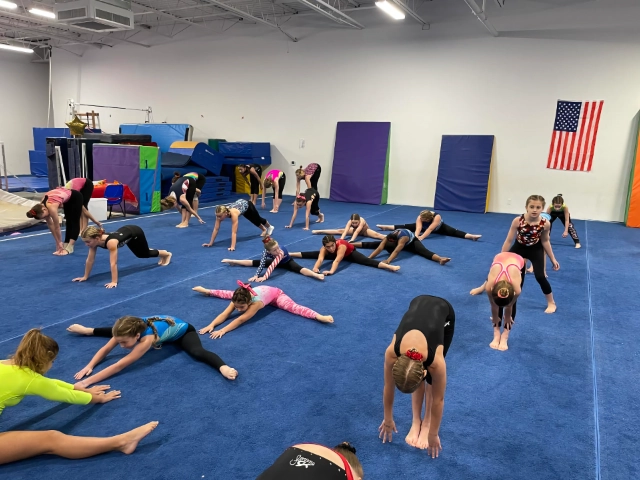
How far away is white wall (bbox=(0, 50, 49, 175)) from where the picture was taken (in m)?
17.8

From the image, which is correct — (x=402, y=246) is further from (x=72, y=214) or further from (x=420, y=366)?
(x=72, y=214)

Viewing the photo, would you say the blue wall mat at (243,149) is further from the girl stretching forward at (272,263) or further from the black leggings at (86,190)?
the girl stretching forward at (272,263)

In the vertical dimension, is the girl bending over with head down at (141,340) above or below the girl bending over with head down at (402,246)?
below

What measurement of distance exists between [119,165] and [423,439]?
31.0ft

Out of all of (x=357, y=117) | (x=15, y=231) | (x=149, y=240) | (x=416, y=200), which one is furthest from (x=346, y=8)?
(x=15, y=231)

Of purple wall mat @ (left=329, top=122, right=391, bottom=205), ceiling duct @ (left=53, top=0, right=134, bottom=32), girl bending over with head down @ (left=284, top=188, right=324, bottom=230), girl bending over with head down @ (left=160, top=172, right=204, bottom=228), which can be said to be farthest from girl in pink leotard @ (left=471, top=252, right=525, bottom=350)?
ceiling duct @ (left=53, top=0, right=134, bottom=32)

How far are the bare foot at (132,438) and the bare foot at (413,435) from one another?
5.09 ft

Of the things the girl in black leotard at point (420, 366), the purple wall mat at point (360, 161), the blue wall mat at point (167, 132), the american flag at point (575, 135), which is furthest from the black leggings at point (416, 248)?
the blue wall mat at point (167, 132)

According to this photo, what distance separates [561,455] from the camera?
252 centimetres

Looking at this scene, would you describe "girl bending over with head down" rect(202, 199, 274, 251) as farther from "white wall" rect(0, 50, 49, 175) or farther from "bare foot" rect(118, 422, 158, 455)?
"white wall" rect(0, 50, 49, 175)

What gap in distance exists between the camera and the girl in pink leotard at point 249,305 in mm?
4094

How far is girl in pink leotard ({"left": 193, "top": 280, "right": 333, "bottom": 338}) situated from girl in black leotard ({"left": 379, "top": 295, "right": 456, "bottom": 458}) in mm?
1775

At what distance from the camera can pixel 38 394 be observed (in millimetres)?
2426

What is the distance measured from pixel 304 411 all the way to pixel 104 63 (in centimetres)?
1819
